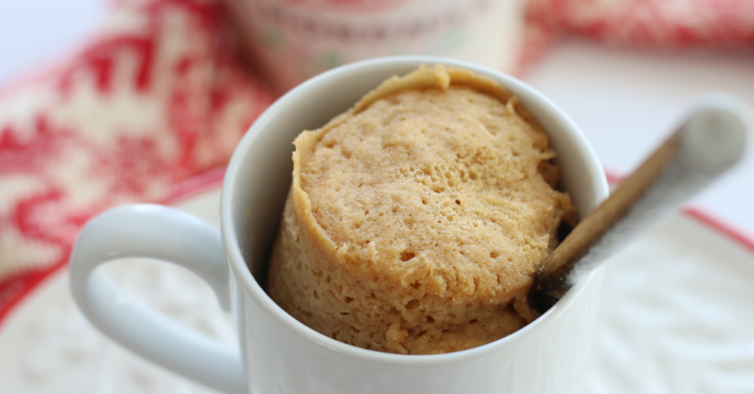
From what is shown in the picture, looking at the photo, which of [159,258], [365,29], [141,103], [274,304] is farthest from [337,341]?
[141,103]

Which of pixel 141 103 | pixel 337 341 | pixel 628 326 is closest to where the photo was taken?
pixel 337 341

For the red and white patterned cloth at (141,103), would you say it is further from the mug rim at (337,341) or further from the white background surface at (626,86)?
the mug rim at (337,341)

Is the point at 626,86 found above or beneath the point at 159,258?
beneath

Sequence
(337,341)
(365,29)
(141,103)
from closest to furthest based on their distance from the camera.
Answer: (337,341) < (365,29) < (141,103)

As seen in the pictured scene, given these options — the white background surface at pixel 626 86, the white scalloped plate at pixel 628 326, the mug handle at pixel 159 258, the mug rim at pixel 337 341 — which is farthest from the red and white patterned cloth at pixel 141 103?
the mug rim at pixel 337 341

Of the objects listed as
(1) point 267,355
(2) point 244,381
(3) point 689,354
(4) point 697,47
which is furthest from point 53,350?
(4) point 697,47

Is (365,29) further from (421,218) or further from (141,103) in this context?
A: (421,218)

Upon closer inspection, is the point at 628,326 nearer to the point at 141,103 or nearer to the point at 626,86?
the point at 626,86

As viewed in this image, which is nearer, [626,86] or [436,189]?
[436,189]
